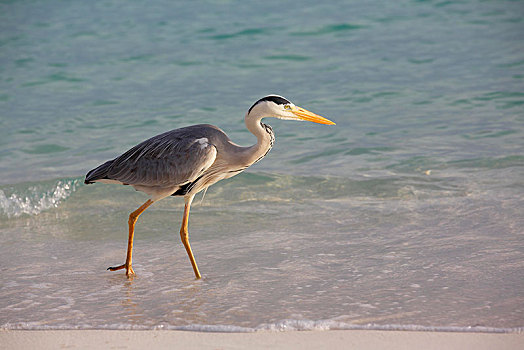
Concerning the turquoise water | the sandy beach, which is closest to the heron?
the turquoise water

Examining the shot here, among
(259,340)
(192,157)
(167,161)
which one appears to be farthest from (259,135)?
(259,340)

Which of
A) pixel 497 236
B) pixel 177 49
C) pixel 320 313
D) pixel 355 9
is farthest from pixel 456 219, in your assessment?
pixel 355 9

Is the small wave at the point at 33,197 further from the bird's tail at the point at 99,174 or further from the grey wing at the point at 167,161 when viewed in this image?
the grey wing at the point at 167,161

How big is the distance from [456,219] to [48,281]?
324 centimetres

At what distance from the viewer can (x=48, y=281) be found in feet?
16.1

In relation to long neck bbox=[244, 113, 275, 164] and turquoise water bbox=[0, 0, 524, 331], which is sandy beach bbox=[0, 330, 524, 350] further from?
long neck bbox=[244, 113, 275, 164]

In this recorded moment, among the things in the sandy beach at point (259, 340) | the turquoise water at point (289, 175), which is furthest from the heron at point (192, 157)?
the sandy beach at point (259, 340)

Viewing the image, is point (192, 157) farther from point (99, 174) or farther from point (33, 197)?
point (33, 197)

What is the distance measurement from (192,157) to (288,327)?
1426mm

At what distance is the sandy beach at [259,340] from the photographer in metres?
3.58

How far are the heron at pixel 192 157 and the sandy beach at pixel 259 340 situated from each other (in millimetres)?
1104

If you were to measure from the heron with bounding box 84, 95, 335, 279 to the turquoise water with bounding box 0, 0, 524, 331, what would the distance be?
2.04 feet

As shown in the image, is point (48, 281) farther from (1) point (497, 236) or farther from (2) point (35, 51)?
(2) point (35, 51)

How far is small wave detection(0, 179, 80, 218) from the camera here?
6.93 m
